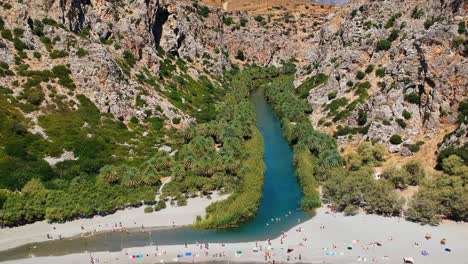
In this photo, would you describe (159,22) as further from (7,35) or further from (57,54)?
(7,35)

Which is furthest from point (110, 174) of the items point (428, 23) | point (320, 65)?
point (320, 65)

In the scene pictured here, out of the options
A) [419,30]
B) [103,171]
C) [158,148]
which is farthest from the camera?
[419,30]

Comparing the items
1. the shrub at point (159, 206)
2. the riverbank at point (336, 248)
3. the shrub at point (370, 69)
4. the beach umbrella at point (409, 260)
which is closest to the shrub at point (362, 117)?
the shrub at point (370, 69)

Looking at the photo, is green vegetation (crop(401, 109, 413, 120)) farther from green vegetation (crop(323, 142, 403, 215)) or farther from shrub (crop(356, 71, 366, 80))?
shrub (crop(356, 71, 366, 80))

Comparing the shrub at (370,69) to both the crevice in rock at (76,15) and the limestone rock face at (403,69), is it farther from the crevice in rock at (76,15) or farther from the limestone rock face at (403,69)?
the crevice in rock at (76,15)

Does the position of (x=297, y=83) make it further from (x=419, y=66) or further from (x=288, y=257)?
(x=288, y=257)

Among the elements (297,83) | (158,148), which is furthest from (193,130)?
(297,83)
